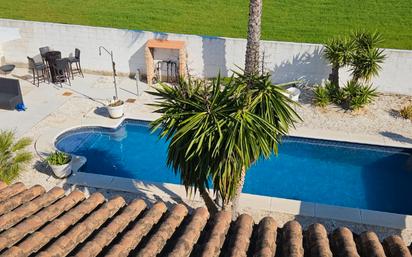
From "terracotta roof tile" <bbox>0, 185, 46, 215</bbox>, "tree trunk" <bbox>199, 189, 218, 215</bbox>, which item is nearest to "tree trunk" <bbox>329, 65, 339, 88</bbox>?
"tree trunk" <bbox>199, 189, 218, 215</bbox>

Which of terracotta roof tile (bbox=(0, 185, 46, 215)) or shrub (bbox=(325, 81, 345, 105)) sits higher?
terracotta roof tile (bbox=(0, 185, 46, 215))

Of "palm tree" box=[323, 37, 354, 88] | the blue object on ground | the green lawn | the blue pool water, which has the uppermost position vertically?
the green lawn

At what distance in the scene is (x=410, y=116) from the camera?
20484mm

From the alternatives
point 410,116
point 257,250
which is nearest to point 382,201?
point 410,116

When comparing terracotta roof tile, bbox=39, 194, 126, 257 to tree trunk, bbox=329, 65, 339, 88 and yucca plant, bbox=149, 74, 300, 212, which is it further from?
tree trunk, bbox=329, 65, 339, 88

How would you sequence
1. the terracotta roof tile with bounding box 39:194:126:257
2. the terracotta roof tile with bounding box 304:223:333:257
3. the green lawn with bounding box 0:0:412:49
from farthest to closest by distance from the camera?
the green lawn with bounding box 0:0:412:49 < the terracotta roof tile with bounding box 304:223:333:257 < the terracotta roof tile with bounding box 39:194:126:257

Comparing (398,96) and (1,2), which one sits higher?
(1,2)

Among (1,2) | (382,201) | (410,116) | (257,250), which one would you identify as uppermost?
(1,2)

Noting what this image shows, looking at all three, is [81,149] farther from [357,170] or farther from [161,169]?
[357,170]

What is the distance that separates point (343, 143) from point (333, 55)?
4664mm

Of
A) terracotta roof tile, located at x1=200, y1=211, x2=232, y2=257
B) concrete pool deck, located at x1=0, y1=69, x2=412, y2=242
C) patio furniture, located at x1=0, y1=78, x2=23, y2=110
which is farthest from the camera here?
patio furniture, located at x1=0, y1=78, x2=23, y2=110

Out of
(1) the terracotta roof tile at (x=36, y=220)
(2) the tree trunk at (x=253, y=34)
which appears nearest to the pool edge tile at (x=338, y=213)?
(2) the tree trunk at (x=253, y=34)

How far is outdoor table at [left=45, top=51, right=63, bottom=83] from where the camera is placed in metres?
23.8

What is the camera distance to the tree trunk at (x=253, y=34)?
1894 cm
